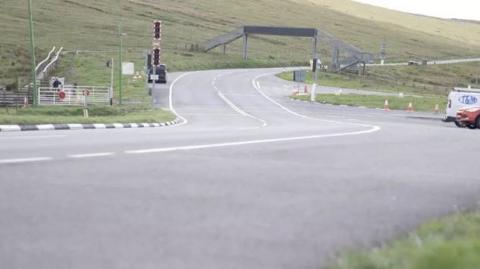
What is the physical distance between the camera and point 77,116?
36438mm

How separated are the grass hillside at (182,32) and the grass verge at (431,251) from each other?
6330 centimetres

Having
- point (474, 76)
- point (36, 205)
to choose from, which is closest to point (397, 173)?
point (36, 205)

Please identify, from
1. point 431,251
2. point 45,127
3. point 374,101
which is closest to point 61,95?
point 45,127

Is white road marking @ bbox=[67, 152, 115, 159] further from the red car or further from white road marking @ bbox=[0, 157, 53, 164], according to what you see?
the red car

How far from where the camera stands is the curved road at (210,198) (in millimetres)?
7410

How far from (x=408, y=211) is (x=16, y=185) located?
4.93 m

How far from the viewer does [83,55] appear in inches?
3553

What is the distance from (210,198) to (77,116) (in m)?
27.2

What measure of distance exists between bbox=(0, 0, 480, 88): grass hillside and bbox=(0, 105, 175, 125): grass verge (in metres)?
30.0

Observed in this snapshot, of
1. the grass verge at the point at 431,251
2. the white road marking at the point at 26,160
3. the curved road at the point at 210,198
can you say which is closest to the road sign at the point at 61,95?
the curved road at the point at 210,198

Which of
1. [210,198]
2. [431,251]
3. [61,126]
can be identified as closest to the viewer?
[431,251]

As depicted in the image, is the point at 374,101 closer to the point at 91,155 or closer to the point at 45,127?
the point at 45,127

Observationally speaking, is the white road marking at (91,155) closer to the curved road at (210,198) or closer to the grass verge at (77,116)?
the curved road at (210,198)

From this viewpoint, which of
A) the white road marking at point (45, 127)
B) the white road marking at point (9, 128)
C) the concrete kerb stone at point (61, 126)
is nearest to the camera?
the white road marking at point (9, 128)
